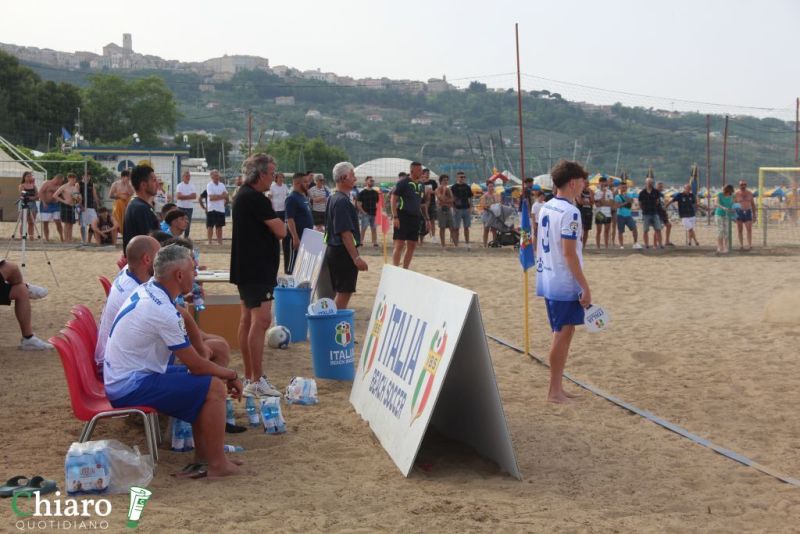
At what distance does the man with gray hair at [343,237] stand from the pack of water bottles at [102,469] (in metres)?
3.92

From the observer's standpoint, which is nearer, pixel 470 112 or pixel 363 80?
pixel 470 112

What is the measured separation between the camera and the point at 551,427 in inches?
252

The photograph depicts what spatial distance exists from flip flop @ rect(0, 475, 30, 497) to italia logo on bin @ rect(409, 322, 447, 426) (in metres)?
2.14

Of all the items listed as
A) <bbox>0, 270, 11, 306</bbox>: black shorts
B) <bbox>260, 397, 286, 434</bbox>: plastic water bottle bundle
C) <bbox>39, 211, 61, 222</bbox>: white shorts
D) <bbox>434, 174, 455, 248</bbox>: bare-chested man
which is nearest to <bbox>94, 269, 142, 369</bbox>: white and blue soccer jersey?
<bbox>260, 397, 286, 434</bbox>: plastic water bottle bundle

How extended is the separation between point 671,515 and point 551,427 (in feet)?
5.79

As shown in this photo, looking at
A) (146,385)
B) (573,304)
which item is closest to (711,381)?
(573,304)

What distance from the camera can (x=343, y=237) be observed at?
8.62 meters

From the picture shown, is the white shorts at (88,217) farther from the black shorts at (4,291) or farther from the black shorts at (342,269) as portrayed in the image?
the black shorts at (342,269)

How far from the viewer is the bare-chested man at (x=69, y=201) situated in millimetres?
21359

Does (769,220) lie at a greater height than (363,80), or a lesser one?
lesser

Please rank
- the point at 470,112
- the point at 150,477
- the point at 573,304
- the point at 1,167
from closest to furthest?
the point at 150,477
the point at 573,304
the point at 1,167
the point at 470,112

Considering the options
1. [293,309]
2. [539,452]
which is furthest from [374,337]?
[293,309]

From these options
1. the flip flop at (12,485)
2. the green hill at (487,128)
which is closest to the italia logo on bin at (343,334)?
the flip flop at (12,485)

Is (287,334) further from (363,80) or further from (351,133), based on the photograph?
(363,80)
